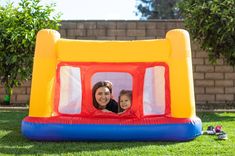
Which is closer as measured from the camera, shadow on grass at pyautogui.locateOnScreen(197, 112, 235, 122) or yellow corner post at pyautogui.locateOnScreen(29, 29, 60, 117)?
yellow corner post at pyautogui.locateOnScreen(29, 29, 60, 117)

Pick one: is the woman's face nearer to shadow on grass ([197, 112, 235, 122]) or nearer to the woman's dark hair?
the woman's dark hair

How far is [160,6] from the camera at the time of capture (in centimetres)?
2911

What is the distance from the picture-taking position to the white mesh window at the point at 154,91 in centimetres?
535

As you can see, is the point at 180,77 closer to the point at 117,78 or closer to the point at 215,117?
the point at 117,78

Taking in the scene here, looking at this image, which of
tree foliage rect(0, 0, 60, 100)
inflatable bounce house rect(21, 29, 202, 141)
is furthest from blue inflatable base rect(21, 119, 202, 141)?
tree foliage rect(0, 0, 60, 100)

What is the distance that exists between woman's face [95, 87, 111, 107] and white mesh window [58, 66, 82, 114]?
9.6 inches

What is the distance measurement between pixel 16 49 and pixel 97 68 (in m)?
2.96

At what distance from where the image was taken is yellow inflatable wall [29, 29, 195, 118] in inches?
199

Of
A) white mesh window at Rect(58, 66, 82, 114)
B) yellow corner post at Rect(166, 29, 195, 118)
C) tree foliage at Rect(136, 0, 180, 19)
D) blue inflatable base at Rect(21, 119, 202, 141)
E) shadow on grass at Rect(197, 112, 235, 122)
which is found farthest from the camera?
tree foliage at Rect(136, 0, 180, 19)

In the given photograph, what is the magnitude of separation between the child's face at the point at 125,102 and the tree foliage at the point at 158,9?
21.0m

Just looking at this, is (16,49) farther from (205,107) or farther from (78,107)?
(205,107)

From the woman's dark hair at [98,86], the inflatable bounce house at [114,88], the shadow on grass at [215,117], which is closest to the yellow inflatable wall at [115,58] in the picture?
the inflatable bounce house at [114,88]

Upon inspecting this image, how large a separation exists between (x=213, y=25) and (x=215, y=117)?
1.78 meters

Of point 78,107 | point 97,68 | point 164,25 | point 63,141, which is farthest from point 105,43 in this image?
point 164,25
